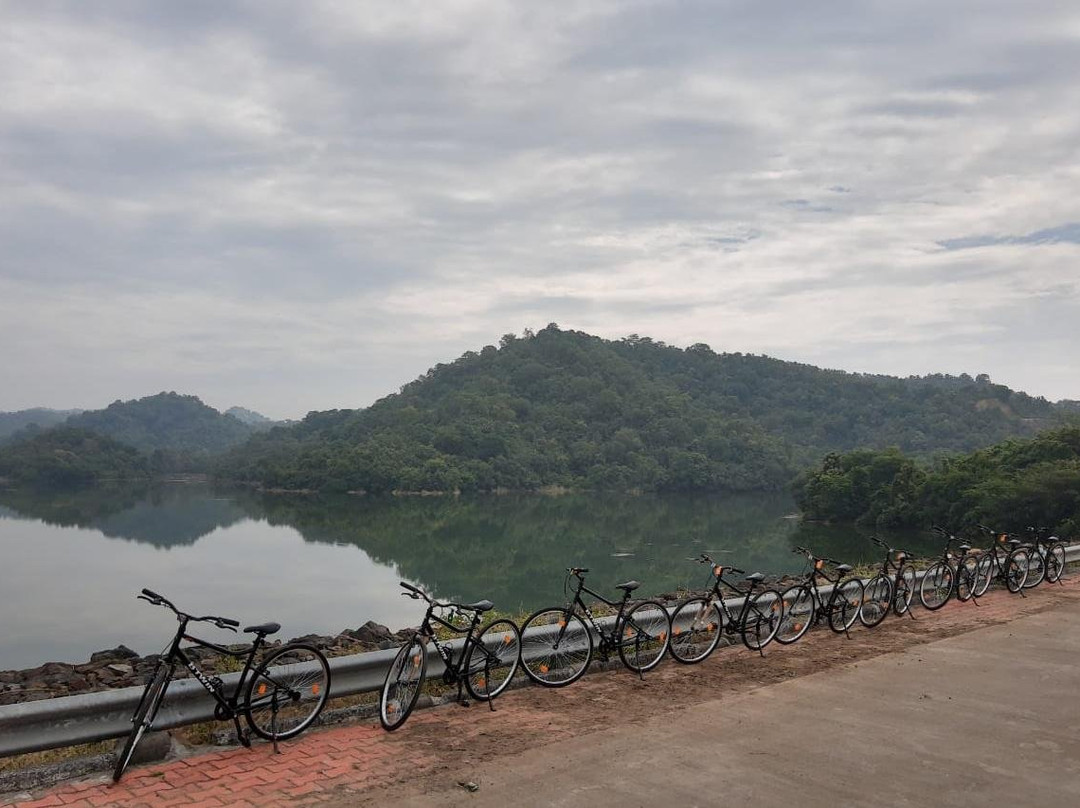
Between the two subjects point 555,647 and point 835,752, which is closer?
point 835,752

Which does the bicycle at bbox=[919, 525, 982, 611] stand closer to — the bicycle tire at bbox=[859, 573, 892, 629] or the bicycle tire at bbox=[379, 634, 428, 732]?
the bicycle tire at bbox=[859, 573, 892, 629]

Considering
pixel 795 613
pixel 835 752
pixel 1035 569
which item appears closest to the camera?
pixel 835 752

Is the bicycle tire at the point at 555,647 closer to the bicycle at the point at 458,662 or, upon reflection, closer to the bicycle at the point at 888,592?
the bicycle at the point at 458,662

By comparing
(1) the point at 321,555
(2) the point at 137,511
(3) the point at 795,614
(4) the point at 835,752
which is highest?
(3) the point at 795,614

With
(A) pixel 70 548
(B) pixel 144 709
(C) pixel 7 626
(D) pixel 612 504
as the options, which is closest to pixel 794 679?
(B) pixel 144 709

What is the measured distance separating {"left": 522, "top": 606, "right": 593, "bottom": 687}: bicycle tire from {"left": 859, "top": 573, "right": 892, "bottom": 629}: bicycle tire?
3373 mm

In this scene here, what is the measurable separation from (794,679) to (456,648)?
8.26 feet

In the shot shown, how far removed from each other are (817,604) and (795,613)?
279 millimetres

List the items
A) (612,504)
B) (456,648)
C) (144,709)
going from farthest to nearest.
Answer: (612,504)
(456,648)
(144,709)

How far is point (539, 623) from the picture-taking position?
590 cm

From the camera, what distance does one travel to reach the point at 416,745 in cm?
462

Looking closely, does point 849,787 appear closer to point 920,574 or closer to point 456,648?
point 456,648

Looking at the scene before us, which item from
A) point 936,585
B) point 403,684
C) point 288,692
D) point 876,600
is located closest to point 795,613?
point 876,600

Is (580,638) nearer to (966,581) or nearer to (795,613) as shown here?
(795,613)
